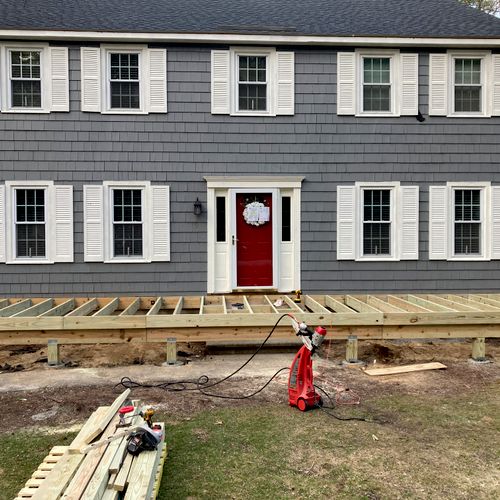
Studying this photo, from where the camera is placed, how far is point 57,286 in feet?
27.7

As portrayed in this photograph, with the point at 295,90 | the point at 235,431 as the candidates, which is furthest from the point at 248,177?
the point at 235,431

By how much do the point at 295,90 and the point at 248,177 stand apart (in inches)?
79.6

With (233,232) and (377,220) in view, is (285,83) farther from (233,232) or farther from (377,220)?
(377,220)

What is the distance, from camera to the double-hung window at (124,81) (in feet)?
28.0

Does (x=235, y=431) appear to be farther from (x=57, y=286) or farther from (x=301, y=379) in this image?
(x=57, y=286)

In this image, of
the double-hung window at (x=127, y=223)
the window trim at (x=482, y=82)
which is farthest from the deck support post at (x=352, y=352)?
the window trim at (x=482, y=82)

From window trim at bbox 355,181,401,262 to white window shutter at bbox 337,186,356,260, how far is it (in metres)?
0.09

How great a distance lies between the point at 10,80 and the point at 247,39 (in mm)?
4662

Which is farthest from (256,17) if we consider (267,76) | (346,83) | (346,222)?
(346,222)

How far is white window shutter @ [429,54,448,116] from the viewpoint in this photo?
8828mm

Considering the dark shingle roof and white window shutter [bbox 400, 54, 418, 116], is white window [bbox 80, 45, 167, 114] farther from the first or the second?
white window shutter [bbox 400, 54, 418, 116]

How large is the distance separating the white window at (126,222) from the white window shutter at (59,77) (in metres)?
1.77

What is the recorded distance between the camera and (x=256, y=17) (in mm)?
9477

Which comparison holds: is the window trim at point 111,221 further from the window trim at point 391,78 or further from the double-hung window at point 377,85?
the double-hung window at point 377,85
